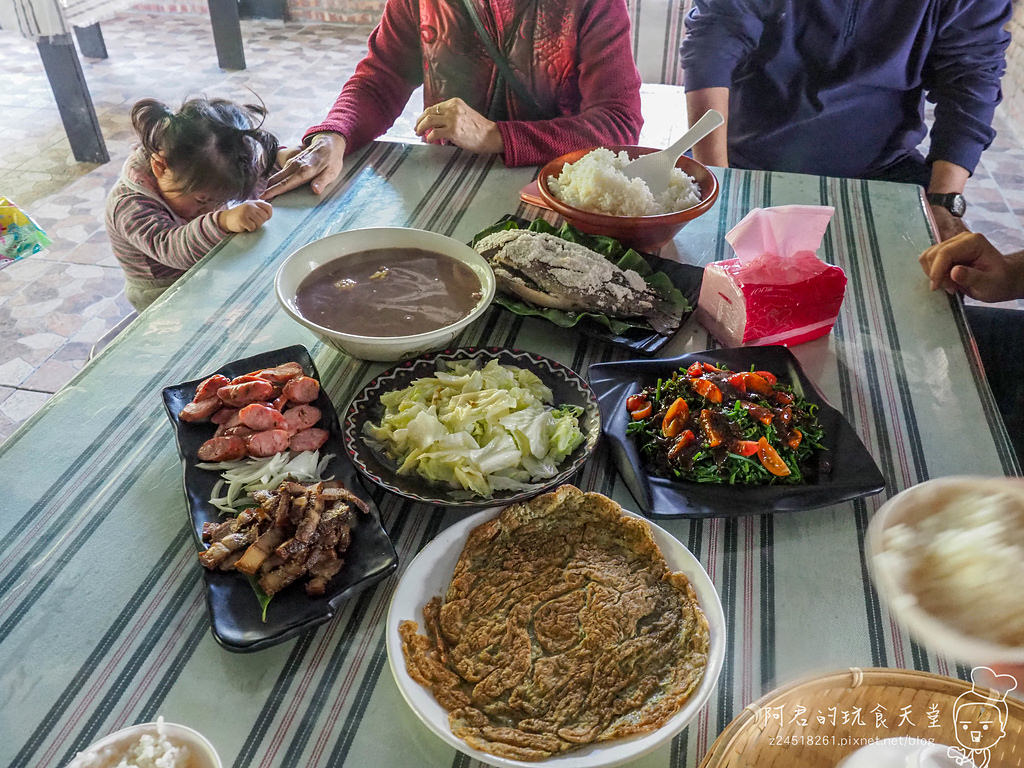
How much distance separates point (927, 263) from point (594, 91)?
1.21 metres

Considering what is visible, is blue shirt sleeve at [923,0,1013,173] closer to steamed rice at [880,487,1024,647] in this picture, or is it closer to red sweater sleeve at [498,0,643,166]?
red sweater sleeve at [498,0,643,166]

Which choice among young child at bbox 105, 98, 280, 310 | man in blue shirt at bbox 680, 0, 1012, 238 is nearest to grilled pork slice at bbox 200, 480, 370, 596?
young child at bbox 105, 98, 280, 310

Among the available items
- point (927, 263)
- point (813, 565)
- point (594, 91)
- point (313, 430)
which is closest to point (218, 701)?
point (313, 430)

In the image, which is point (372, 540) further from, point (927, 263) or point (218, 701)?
point (927, 263)

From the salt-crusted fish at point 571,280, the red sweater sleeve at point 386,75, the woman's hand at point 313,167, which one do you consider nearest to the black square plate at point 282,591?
the salt-crusted fish at point 571,280

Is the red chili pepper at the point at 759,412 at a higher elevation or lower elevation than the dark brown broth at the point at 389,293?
lower

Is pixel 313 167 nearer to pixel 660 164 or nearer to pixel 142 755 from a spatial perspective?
pixel 660 164

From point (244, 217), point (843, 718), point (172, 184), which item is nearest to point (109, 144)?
point (172, 184)

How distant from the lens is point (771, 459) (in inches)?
48.9

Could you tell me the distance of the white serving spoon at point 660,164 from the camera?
1989 mm

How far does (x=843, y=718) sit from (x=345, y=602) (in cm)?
68

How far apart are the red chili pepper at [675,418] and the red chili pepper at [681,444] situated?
0.08 ft

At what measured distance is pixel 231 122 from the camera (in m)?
2.31

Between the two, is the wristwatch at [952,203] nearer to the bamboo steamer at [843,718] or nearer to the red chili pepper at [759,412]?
the red chili pepper at [759,412]
